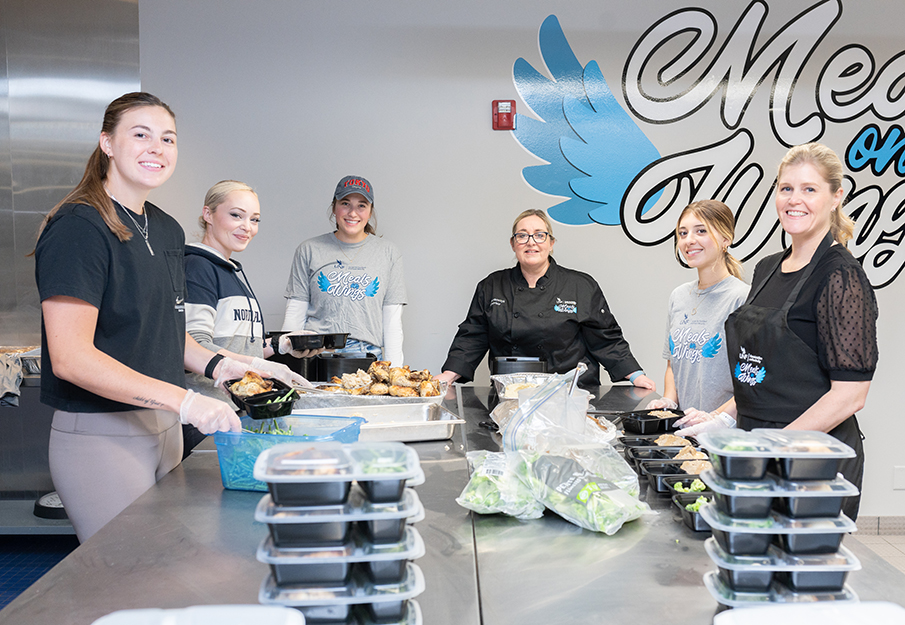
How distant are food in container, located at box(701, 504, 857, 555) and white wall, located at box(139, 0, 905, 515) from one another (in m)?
3.32

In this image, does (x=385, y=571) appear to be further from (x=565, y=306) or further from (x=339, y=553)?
(x=565, y=306)

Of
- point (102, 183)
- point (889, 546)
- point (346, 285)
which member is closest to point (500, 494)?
point (102, 183)

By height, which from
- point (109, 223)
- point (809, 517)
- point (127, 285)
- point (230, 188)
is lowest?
point (809, 517)

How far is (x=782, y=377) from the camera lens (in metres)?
1.91

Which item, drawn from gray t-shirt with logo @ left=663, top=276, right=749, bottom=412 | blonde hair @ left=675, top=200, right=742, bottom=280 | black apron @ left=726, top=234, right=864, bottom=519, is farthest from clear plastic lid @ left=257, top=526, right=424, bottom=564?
blonde hair @ left=675, top=200, right=742, bottom=280

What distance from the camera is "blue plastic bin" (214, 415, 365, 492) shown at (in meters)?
1.49

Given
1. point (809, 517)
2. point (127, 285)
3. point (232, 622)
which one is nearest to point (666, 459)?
point (809, 517)

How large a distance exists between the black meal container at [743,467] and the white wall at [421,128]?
332cm

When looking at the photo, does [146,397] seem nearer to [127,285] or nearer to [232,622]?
[127,285]

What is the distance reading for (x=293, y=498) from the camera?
2.72ft

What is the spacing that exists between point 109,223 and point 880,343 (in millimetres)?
4325

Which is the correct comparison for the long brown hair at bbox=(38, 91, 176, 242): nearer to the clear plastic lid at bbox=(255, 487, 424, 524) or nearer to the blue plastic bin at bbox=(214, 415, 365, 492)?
the blue plastic bin at bbox=(214, 415, 365, 492)

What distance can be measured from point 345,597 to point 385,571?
0.06m

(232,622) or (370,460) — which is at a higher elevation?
(370,460)
